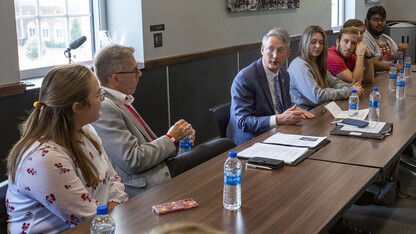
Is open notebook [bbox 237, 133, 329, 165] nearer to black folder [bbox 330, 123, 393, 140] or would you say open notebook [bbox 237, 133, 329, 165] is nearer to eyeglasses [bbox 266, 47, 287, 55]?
black folder [bbox 330, 123, 393, 140]

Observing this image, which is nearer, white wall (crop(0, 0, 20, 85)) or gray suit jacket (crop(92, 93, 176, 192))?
gray suit jacket (crop(92, 93, 176, 192))

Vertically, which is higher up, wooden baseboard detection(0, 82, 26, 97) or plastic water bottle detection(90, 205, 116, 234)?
wooden baseboard detection(0, 82, 26, 97)

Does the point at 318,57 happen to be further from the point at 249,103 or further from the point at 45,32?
the point at 45,32

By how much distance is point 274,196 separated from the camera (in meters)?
2.07

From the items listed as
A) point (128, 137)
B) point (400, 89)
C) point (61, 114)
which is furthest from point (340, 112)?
point (61, 114)

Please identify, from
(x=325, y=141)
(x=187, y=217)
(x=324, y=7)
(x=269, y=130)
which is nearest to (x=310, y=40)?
(x=269, y=130)

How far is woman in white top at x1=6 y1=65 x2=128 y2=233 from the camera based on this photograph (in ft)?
6.30

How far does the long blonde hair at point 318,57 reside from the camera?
4.24 metres

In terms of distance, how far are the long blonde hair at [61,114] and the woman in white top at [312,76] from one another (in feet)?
7.80

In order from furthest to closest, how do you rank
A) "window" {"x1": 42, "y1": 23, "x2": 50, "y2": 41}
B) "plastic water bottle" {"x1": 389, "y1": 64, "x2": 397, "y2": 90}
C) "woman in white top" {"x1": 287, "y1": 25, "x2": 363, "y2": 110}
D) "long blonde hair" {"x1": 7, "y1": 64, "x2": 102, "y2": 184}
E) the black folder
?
"plastic water bottle" {"x1": 389, "y1": 64, "x2": 397, "y2": 90} < "woman in white top" {"x1": 287, "y1": 25, "x2": 363, "y2": 110} < "window" {"x1": 42, "y1": 23, "x2": 50, "y2": 41} < the black folder < "long blonde hair" {"x1": 7, "y1": 64, "x2": 102, "y2": 184}

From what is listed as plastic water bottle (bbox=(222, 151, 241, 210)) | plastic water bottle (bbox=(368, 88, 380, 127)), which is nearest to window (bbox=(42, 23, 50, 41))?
plastic water bottle (bbox=(368, 88, 380, 127))

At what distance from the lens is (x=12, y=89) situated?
3.41 meters

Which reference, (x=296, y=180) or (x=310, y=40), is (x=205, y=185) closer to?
(x=296, y=180)

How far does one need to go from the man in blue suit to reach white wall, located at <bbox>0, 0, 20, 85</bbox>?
1457 millimetres
